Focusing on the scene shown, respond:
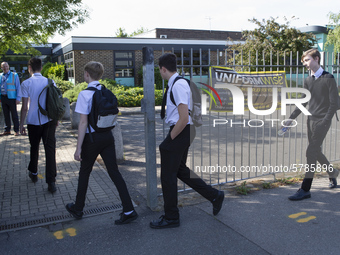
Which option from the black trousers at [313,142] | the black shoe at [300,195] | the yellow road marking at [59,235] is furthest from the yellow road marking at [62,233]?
the black trousers at [313,142]

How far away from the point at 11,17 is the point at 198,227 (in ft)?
38.9

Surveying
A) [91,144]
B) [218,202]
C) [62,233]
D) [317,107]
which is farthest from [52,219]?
[317,107]

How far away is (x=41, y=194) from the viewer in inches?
195

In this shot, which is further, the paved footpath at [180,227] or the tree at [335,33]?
the tree at [335,33]

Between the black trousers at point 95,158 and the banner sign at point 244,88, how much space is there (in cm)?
173

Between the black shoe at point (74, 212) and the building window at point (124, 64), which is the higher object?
the building window at point (124, 64)

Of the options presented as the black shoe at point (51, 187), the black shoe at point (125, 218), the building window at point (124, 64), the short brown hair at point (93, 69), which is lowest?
the black shoe at point (125, 218)

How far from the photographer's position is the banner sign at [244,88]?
488 centimetres

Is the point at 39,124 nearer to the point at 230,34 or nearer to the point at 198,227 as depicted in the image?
the point at 198,227

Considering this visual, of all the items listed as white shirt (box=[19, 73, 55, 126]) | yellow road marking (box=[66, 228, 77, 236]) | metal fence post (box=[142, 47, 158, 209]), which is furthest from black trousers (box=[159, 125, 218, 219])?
white shirt (box=[19, 73, 55, 126])

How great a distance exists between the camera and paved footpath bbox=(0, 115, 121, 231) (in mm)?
4184

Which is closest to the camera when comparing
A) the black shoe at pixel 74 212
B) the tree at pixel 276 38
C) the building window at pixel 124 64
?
the black shoe at pixel 74 212

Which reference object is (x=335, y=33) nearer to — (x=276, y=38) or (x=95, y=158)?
(x=276, y=38)

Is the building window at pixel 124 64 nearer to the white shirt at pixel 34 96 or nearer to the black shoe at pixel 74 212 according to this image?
the white shirt at pixel 34 96
